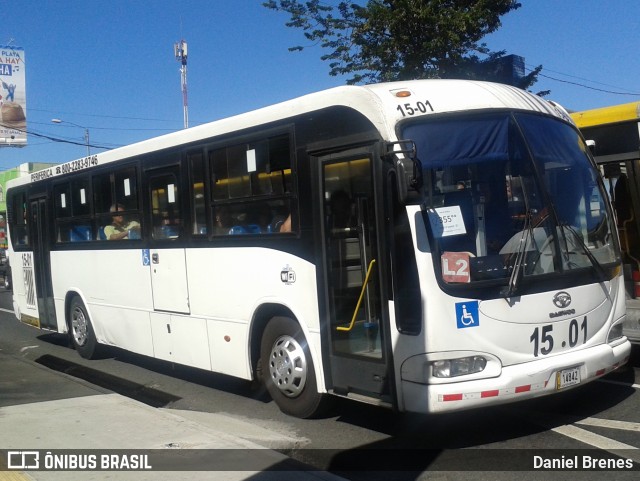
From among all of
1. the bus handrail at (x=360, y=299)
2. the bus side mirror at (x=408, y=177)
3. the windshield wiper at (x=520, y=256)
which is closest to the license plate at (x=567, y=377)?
the windshield wiper at (x=520, y=256)

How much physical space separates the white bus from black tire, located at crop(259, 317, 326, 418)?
0.02 metres

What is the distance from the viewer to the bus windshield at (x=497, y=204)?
553 cm

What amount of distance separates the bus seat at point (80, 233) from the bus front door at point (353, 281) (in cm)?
557

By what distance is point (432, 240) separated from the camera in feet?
18.0

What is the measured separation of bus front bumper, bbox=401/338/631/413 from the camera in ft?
17.4

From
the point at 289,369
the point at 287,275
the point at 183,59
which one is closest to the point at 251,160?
the point at 287,275

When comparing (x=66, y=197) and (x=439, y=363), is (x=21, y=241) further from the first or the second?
(x=439, y=363)

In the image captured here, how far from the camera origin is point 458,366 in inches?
212

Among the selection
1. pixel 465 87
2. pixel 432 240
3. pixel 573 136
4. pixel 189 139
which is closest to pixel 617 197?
pixel 573 136

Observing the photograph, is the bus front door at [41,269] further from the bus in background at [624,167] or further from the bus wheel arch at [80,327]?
the bus in background at [624,167]

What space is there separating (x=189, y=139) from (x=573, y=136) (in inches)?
165

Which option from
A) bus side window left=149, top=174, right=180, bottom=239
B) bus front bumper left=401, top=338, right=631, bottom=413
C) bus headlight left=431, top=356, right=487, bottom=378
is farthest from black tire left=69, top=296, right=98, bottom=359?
bus headlight left=431, top=356, right=487, bottom=378

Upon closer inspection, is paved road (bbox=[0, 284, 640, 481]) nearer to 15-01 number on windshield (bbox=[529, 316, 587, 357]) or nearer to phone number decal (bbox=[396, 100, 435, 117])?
15-01 number on windshield (bbox=[529, 316, 587, 357])

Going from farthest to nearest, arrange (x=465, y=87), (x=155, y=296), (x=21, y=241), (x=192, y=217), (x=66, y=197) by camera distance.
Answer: (x=21, y=241), (x=66, y=197), (x=155, y=296), (x=192, y=217), (x=465, y=87)
